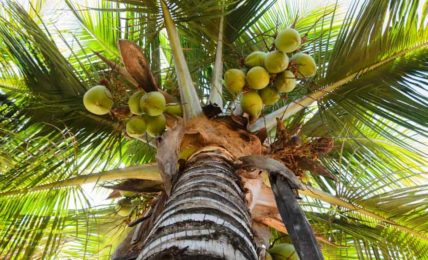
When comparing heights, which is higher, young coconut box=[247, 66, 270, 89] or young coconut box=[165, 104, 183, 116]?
young coconut box=[247, 66, 270, 89]

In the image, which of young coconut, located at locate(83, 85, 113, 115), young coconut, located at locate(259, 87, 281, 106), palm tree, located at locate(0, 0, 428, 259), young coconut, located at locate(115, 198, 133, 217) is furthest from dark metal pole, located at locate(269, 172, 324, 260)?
young coconut, located at locate(115, 198, 133, 217)

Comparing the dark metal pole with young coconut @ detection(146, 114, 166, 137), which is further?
young coconut @ detection(146, 114, 166, 137)

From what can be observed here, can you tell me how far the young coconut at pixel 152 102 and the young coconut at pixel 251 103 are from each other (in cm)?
45

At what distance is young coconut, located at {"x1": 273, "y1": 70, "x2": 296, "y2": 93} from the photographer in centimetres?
246

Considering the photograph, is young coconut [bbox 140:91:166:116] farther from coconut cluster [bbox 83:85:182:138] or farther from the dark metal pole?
the dark metal pole

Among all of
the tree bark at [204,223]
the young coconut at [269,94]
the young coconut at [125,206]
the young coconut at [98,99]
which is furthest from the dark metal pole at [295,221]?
the young coconut at [125,206]

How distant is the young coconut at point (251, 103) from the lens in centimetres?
244

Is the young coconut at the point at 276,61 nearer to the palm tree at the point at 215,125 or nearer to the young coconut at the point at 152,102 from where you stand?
the palm tree at the point at 215,125

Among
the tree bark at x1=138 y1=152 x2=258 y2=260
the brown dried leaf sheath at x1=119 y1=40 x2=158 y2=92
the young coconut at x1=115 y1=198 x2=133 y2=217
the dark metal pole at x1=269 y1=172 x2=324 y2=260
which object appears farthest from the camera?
the young coconut at x1=115 y1=198 x2=133 y2=217

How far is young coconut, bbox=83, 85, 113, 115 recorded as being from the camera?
2305mm

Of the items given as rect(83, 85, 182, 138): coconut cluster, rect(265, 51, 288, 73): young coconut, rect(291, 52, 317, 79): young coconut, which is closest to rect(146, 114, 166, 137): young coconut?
rect(83, 85, 182, 138): coconut cluster

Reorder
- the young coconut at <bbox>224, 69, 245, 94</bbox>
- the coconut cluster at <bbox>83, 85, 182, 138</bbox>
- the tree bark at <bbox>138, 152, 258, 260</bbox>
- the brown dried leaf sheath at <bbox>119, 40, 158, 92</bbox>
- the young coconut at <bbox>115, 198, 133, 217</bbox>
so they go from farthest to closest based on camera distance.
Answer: the young coconut at <bbox>115, 198, 133, 217</bbox> → the young coconut at <bbox>224, 69, 245, 94</bbox> → the coconut cluster at <bbox>83, 85, 182, 138</bbox> → the brown dried leaf sheath at <bbox>119, 40, 158, 92</bbox> → the tree bark at <bbox>138, 152, 258, 260</bbox>

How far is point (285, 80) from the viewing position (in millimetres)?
2461

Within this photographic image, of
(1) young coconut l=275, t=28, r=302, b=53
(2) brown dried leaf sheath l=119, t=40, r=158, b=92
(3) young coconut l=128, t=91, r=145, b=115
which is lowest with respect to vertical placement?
(3) young coconut l=128, t=91, r=145, b=115
